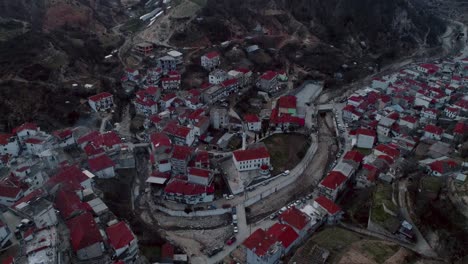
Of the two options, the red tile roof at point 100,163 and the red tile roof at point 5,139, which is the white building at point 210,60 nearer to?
the red tile roof at point 100,163

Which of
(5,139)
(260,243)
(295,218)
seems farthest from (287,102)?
(5,139)

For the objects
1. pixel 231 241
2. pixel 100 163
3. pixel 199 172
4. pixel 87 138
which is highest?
pixel 87 138

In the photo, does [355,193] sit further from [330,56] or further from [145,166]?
[330,56]

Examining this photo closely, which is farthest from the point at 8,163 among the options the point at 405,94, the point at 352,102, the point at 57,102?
the point at 405,94

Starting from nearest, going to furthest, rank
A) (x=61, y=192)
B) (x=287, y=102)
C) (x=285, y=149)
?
(x=61, y=192) → (x=285, y=149) → (x=287, y=102)

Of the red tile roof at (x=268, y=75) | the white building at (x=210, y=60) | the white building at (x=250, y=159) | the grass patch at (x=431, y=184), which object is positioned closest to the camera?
the grass patch at (x=431, y=184)

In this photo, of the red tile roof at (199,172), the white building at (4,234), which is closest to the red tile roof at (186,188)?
the red tile roof at (199,172)

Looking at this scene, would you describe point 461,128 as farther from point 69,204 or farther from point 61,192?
point 61,192
